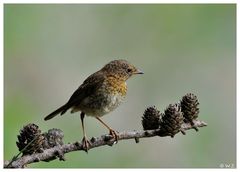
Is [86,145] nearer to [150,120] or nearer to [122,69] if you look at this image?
[150,120]

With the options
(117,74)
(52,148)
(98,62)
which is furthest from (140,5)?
(52,148)

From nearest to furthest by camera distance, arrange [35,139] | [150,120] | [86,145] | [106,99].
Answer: [35,139] → [86,145] → [150,120] → [106,99]

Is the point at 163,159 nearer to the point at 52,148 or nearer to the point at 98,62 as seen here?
the point at 98,62

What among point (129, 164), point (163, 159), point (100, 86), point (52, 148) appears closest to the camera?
point (52, 148)

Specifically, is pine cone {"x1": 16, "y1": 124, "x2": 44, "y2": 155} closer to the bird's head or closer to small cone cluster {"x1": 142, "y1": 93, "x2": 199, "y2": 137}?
small cone cluster {"x1": 142, "y1": 93, "x2": 199, "y2": 137}

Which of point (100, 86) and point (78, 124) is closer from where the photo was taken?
point (100, 86)

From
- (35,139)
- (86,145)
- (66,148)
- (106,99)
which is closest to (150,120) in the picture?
(86,145)
